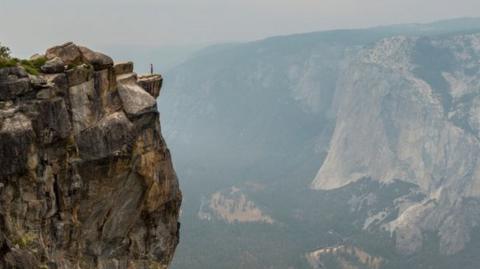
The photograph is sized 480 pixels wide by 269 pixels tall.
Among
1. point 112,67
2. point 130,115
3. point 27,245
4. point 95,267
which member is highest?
point 112,67

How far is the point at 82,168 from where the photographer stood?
42500 mm

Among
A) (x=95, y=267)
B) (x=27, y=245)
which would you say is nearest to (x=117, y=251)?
(x=95, y=267)

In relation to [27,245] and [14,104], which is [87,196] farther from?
[14,104]

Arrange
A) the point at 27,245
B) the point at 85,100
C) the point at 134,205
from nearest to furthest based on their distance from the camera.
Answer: the point at 27,245 < the point at 85,100 < the point at 134,205

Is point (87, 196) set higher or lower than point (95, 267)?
higher

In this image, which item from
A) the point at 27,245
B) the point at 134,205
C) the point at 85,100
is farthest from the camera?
the point at 134,205

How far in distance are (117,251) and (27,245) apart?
9054 millimetres

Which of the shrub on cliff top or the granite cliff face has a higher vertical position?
the shrub on cliff top

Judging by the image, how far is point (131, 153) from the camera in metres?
45.0

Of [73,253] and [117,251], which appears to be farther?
[117,251]

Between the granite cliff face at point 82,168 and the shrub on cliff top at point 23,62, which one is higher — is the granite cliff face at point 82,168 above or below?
below

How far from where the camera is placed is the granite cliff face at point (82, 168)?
129 ft

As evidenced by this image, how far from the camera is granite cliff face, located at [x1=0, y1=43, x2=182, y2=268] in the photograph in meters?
39.2

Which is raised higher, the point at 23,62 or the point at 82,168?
the point at 23,62
